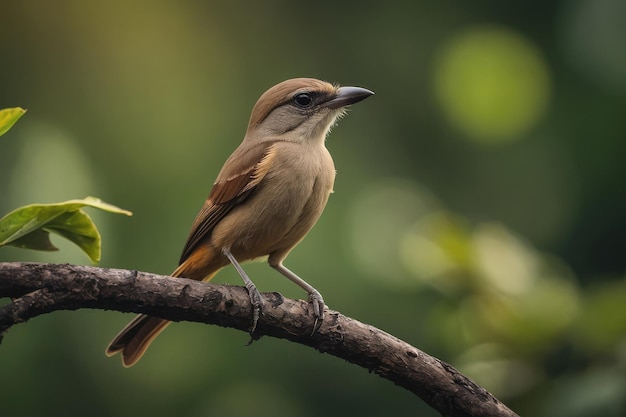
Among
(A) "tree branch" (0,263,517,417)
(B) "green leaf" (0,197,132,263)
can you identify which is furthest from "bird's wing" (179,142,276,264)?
(B) "green leaf" (0,197,132,263)

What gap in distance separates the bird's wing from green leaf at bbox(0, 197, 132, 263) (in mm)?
1378

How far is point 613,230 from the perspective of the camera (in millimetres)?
5715

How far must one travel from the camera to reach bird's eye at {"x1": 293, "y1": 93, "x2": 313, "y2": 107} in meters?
5.13

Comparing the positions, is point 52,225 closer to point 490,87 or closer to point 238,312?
point 238,312

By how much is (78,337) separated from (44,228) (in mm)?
1869

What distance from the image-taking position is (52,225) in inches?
124

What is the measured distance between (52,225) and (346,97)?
2287 mm

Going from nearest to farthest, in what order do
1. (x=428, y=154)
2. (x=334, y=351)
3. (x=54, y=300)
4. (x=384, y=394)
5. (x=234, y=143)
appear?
(x=54, y=300) → (x=334, y=351) → (x=384, y=394) → (x=234, y=143) → (x=428, y=154)

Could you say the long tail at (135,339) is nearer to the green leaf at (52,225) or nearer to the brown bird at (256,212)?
the brown bird at (256,212)

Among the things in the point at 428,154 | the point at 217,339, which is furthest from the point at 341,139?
the point at 217,339

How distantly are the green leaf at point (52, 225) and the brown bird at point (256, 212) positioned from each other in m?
1.14

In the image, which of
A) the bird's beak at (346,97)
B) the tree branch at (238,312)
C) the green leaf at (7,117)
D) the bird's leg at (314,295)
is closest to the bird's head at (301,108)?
the bird's beak at (346,97)

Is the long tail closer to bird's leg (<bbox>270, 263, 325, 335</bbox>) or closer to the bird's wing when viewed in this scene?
the bird's wing

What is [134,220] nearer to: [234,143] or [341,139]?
[234,143]
